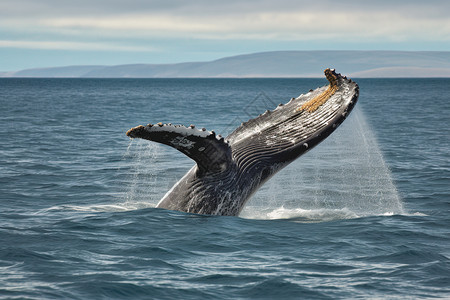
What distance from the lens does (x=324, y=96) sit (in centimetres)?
773

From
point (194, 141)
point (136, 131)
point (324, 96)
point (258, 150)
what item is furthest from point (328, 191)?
point (136, 131)

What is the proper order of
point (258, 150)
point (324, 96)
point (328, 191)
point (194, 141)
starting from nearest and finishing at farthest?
point (194, 141), point (258, 150), point (324, 96), point (328, 191)

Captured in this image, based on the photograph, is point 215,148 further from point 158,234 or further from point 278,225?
point 278,225

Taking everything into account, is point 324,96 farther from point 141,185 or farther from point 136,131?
point 141,185

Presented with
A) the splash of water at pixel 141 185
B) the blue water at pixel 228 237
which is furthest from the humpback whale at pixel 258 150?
the splash of water at pixel 141 185

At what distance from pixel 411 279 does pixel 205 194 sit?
100 inches

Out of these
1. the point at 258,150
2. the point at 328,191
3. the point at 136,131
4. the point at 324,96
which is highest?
the point at 324,96

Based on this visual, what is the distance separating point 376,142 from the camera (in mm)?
21703

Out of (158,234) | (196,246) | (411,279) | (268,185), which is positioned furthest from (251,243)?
(268,185)

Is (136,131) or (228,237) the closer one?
(136,131)

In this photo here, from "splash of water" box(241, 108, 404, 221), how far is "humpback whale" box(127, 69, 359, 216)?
96cm

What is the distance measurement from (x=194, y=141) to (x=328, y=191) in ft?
18.8

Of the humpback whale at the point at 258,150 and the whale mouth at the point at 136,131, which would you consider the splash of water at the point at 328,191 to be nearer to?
the humpback whale at the point at 258,150

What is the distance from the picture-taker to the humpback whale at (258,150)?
7383 mm
